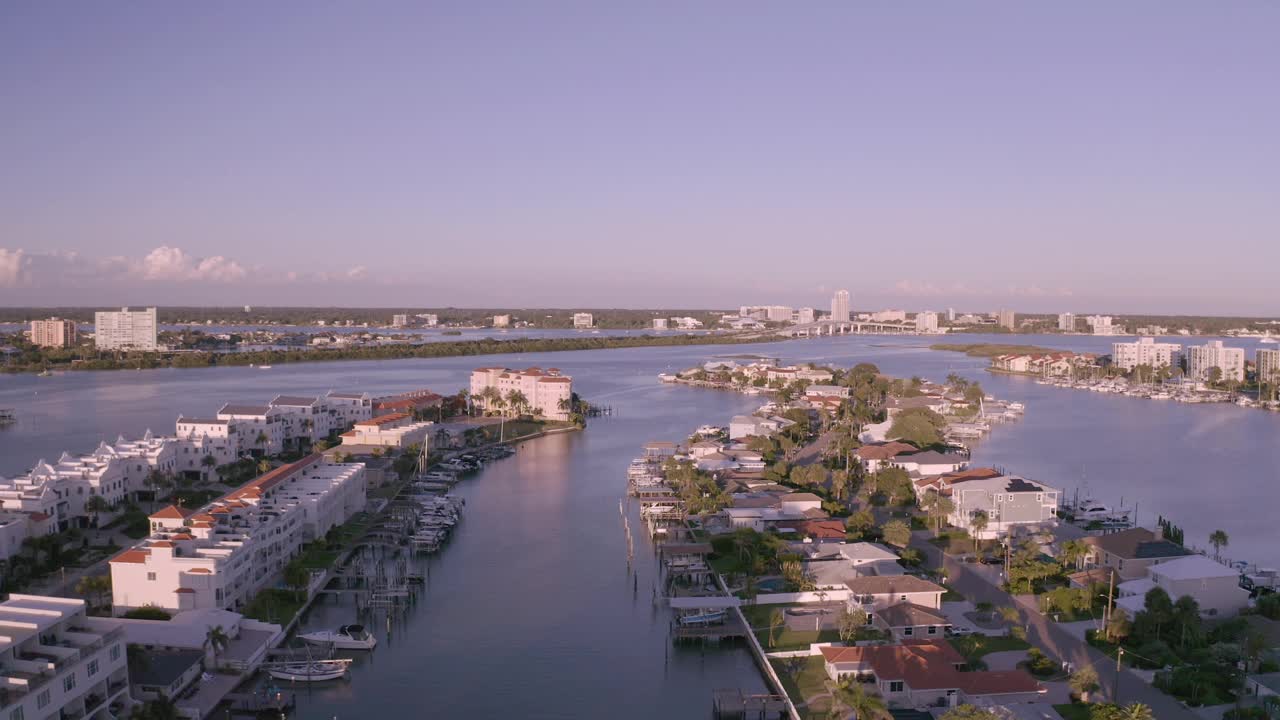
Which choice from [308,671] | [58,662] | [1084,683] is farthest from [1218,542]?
[58,662]

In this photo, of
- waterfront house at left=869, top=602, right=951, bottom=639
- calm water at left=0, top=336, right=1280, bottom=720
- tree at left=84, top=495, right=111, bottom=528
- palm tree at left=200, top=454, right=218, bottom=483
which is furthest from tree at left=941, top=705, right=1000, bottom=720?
palm tree at left=200, top=454, right=218, bottom=483

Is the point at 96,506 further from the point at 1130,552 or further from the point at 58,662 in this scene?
the point at 1130,552

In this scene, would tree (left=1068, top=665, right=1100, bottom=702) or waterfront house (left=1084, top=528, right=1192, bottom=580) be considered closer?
tree (left=1068, top=665, right=1100, bottom=702)

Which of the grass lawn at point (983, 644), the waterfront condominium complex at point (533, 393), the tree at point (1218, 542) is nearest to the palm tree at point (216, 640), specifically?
the grass lawn at point (983, 644)

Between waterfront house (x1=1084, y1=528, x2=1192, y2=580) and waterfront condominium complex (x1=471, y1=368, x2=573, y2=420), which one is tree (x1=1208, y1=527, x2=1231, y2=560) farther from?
waterfront condominium complex (x1=471, y1=368, x2=573, y2=420)

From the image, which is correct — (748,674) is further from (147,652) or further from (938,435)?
(938,435)

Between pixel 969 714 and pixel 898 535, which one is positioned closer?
pixel 969 714

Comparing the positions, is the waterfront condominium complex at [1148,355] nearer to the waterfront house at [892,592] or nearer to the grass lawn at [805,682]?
the waterfront house at [892,592]
